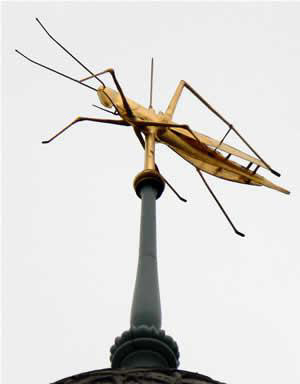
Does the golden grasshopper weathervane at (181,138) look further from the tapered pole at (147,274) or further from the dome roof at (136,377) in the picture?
the dome roof at (136,377)

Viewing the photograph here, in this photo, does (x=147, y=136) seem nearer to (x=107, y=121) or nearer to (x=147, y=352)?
(x=107, y=121)

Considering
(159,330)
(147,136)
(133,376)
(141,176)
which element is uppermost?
(147,136)

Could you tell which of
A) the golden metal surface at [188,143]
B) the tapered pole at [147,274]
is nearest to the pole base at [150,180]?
the tapered pole at [147,274]

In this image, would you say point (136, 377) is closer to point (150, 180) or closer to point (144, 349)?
point (144, 349)

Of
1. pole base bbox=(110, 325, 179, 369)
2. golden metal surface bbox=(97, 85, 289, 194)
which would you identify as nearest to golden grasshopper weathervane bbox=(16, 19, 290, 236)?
golden metal surface bbox=(97, 85, 289, 194)

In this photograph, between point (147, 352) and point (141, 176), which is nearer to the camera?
point (147, 352)

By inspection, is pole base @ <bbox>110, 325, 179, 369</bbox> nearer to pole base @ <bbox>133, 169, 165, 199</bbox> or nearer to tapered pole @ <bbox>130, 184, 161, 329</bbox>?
tapered pole @ <bbox>130, 184, 161, 329</bbox>

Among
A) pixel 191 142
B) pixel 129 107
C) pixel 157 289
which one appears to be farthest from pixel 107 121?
pixel 157 289

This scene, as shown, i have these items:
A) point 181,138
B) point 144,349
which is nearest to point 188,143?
point 181,138
